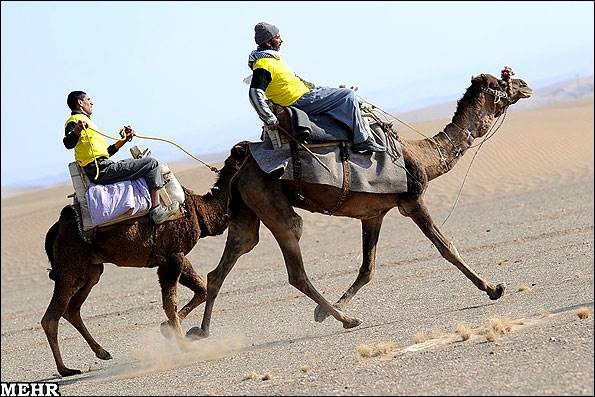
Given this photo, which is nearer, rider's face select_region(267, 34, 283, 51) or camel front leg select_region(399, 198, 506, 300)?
rider's face select_region(267, 34, 283, 51)

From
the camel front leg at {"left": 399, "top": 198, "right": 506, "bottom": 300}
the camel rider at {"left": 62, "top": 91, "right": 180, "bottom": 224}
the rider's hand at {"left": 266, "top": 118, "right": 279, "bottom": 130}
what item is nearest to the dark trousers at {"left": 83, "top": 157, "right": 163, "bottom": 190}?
the camel rider at {"left": 62, "top": 91, "right": 180, "bottom": 224}

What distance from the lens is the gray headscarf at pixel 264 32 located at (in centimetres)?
1039

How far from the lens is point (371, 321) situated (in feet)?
36.3

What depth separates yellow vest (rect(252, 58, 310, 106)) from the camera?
10344 millimetres

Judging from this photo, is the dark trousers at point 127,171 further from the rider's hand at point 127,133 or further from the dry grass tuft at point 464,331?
the dry grass tuft at point 464,331

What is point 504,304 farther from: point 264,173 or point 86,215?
point 86,215

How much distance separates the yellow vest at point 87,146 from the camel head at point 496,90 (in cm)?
422

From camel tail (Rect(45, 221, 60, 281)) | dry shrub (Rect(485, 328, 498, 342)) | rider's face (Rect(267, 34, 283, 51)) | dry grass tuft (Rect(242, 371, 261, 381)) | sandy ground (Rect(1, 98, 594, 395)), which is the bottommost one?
sandy ground (Rect(1, 98, 594, 395))

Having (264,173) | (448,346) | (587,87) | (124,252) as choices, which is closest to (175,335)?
(124,252)

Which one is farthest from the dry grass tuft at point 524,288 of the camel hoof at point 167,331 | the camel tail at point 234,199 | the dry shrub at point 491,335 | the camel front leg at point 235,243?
the camel hoof at point 167,331

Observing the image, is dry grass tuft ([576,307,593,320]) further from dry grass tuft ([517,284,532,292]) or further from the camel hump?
the camel hump

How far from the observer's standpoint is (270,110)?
10234mm

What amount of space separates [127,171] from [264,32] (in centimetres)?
198

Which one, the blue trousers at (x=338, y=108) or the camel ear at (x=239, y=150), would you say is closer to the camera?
the blue trousers at (x=338, y=108)
